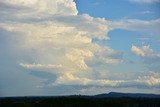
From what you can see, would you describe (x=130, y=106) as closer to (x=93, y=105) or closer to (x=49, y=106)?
(x=93, y=105)

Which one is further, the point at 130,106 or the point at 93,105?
the point at 130,106

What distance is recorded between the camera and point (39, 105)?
185m

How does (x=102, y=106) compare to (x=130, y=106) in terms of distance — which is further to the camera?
(x=130, y=106)

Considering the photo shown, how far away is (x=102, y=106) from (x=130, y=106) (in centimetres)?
1955

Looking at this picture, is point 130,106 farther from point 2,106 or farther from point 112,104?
point 2,106

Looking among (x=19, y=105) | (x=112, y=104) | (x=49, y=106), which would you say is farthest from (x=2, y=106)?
(x=112, y=104)

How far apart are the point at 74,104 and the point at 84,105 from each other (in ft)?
19.5

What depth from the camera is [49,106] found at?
595 ft

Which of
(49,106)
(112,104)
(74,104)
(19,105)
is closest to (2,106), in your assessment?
(19,105)

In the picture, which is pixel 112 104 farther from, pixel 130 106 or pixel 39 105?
pixel 39 105

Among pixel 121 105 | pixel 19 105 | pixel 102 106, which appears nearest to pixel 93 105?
pixel 102 106

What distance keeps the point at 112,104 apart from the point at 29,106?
4078cm

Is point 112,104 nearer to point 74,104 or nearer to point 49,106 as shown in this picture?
point 74,104

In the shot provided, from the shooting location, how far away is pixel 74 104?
190 metres
